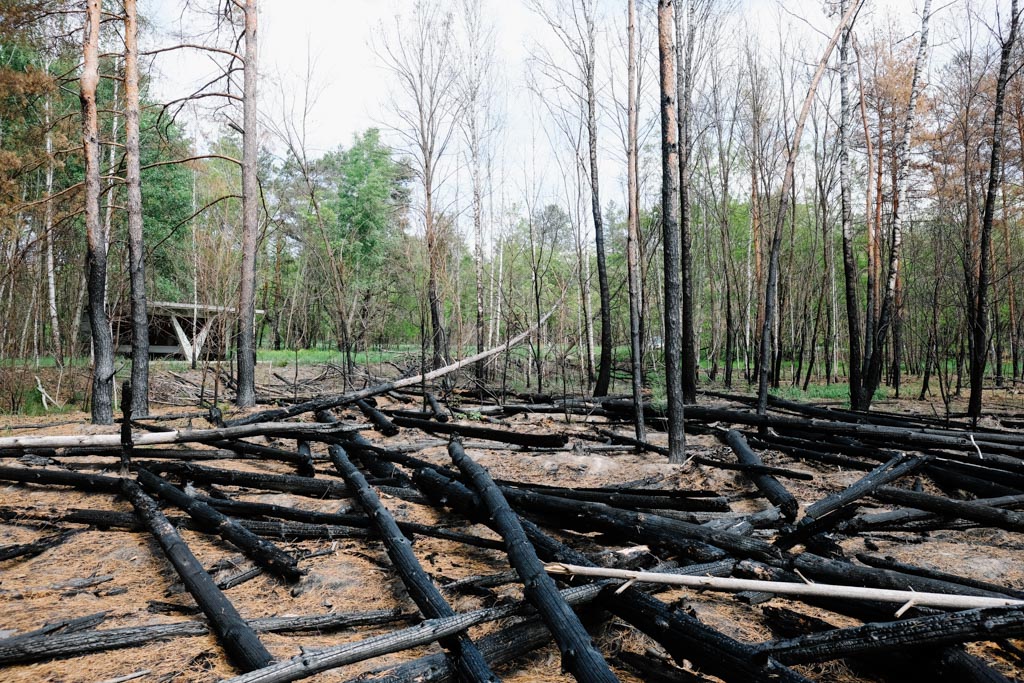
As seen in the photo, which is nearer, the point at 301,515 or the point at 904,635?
the point at 904,635

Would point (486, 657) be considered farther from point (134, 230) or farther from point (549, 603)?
point (134, 230)

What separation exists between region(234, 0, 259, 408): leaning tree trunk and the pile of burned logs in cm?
457

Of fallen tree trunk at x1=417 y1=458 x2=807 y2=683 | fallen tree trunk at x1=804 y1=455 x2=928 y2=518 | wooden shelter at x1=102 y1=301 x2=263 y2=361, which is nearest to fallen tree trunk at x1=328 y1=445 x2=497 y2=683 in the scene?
fallen tree trunk at x1=417 y1=458 x2=807 y2=683

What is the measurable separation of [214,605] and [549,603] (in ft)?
5.17

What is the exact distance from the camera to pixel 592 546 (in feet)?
11.3

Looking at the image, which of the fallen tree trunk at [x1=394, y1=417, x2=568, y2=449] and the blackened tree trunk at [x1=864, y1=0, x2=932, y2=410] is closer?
the fallen tree trunk at [x1=394, y1=417, x2=568, y2=449]

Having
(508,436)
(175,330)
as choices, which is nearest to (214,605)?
(508,436)

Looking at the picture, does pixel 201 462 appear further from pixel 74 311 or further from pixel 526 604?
pixel 74 311

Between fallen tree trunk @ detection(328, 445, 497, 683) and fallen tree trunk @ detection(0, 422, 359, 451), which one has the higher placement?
fallen tree trunk @ detection(0, 422, 359, 451)

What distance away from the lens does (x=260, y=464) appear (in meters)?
5.90

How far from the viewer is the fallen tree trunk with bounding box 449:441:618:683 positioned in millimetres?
1874

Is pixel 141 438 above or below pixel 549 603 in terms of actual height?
above

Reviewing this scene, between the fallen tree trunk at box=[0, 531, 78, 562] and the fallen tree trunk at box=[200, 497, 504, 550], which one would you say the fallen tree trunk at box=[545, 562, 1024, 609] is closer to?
the fallen tree trunk at box=[200, 497, 504, 550]

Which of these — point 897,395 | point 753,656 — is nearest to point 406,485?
point 753,656
